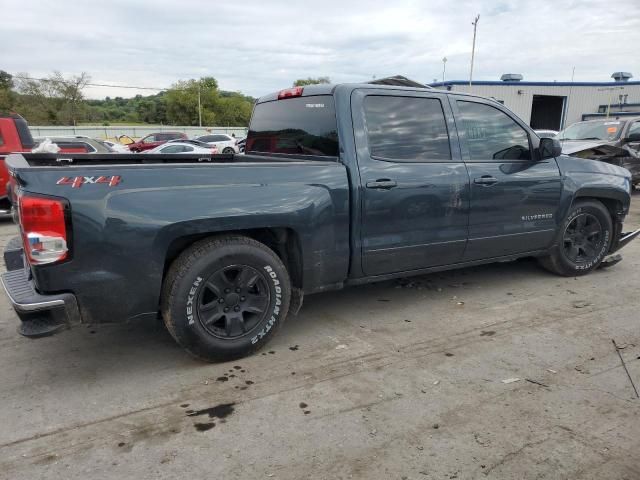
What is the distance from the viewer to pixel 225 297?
10.7 feet

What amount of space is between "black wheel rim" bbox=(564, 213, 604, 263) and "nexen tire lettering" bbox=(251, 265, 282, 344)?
3.30 m

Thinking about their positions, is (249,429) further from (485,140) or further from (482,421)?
(485,140)

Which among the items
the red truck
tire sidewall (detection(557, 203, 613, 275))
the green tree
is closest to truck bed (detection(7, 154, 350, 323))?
tire sidewall (detection(557, 203, 613, 275))

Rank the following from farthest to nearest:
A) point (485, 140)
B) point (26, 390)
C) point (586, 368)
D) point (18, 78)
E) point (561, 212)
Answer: point (18, 78)
point (561, 212)
point (485, 140)
point (586, 368)
point (26, 390)

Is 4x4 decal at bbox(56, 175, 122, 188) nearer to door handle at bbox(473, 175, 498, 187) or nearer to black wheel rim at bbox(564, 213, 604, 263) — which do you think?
door handle at bbox(473, 175, 498, 187)

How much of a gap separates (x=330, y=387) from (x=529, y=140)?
310 centimetres

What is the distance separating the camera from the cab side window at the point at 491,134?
4.28 m

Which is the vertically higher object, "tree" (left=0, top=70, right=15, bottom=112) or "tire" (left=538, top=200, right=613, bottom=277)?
"tree" (left=0, top=70, right=15, bottom=112)

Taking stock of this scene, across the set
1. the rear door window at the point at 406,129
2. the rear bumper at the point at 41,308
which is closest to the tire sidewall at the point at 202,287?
the rear bumper at the point at 41,308

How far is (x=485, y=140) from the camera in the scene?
439 centimetres

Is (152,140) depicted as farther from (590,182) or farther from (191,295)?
(191,295)

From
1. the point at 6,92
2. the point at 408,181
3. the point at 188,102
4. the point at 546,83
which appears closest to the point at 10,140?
the point at 408,181

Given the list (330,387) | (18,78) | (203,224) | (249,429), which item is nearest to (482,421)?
(330,387)

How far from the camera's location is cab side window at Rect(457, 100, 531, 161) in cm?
428
